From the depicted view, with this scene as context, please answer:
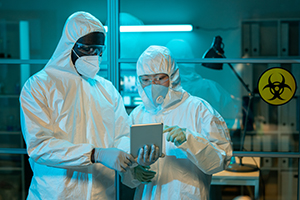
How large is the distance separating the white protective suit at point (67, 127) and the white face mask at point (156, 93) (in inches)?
8.9

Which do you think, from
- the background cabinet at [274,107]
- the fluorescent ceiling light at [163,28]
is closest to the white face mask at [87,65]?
the fluorescent ceiling light at [163,28]

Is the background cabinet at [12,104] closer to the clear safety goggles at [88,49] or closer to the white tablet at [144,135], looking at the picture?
the clear safety goggles at [88,49]

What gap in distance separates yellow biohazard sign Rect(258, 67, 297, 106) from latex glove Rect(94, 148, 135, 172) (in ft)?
4.63

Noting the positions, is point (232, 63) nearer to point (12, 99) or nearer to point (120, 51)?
point (120, 51)

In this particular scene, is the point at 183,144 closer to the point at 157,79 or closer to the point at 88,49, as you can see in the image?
the point at 157,79

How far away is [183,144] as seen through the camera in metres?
1.43

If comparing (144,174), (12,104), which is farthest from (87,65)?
(12,104)

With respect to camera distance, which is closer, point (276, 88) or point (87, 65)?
point (87, 65)

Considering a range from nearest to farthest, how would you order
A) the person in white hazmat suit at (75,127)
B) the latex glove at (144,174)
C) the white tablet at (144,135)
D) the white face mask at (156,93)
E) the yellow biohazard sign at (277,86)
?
1. the white tablet at (144,135)
2. the person in white hazmat suit at (75,127)
3. the latex glove at (144,174)
4. the white face mask at (156,93)
5. the yellow biohazard sign at (277,86)

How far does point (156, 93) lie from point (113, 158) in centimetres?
45

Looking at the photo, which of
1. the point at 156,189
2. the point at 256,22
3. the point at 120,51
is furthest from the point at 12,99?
the point at 256,22

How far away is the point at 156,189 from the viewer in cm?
160

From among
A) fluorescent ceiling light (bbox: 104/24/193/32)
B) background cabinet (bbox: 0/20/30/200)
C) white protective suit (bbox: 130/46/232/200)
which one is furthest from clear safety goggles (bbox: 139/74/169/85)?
background cabinet (bbox: 0/20/30/200)

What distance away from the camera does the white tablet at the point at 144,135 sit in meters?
1.32
